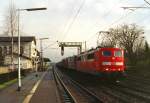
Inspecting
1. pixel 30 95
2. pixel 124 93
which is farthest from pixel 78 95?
pixel 30 95

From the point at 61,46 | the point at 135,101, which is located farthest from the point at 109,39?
the point at 135,101

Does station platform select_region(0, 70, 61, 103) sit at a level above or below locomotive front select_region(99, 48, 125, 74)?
below

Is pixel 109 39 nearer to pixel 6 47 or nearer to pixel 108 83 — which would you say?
pixel 6 47

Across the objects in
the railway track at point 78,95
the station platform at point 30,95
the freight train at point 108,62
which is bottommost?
the railway track at point 78,95

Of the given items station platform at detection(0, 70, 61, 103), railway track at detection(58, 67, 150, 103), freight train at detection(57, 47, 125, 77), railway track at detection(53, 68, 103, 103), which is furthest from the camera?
freight train at detection(57, 47, 125, 77)

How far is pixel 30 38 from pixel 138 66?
208 ft

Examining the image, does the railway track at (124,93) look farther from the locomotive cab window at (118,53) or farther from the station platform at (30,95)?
the station platform at (30,95)

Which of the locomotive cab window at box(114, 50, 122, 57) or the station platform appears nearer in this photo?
the station platform

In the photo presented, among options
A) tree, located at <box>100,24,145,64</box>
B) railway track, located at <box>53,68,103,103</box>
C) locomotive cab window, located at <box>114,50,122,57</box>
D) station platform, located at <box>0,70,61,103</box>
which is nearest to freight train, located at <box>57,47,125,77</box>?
locomotive cab window, located at <box>114,50,122,57</box>

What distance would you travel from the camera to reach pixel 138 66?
65.9m

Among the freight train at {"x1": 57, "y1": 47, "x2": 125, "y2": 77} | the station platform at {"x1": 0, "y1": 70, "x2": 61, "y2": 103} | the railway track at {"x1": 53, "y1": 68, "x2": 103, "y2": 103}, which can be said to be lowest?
the railway track at {"x1": 53, "y1": 68, "x2": 103, "y2": 103}

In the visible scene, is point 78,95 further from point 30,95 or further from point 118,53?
point 118,53

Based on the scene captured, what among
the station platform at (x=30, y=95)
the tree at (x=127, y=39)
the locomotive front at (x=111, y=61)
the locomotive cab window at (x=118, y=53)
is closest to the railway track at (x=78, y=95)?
the station platform at (x=30, y=95)

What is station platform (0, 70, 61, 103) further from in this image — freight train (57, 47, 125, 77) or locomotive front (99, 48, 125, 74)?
locomotive front (99, 48, 125, 74)
